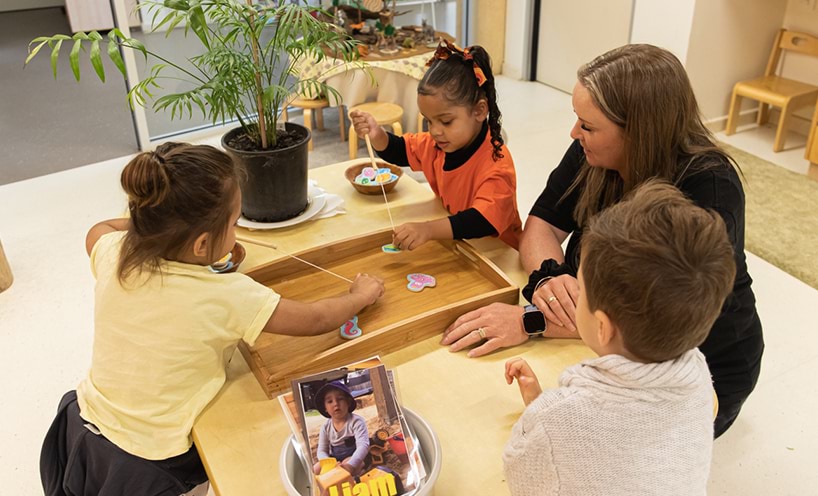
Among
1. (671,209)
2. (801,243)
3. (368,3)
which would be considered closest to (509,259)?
(671,209)

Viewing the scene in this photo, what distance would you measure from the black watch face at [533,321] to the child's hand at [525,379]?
203 mm

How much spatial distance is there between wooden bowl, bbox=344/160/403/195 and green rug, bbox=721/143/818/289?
169 cm

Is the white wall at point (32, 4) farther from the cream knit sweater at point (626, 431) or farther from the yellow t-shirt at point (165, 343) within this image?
the cream knit sweater at point (626, 431)

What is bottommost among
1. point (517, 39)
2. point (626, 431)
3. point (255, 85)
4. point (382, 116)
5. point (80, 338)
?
point (80, 338)

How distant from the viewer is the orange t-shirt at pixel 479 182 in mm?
1595

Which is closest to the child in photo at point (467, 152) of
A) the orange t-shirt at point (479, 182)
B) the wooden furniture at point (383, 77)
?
the orange t-shirt at point (479, 182)

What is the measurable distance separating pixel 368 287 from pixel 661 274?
2.17ft

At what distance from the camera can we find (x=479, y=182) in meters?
1.67

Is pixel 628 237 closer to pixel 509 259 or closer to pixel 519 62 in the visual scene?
pixel 509 259

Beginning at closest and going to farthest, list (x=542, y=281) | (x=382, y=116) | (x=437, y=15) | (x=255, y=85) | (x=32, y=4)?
(x=542, y=281) → (x=255, y=85) → (x=382, y=116) → (x=437, y=15) → (x=32, y=4)

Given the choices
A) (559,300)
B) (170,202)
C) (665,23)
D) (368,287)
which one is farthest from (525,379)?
(665,23)

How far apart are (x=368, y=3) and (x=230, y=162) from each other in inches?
116

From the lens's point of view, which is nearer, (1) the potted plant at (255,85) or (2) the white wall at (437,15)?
(1) the potted plant at (255,85)

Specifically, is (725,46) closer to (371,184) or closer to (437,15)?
(437,15)
